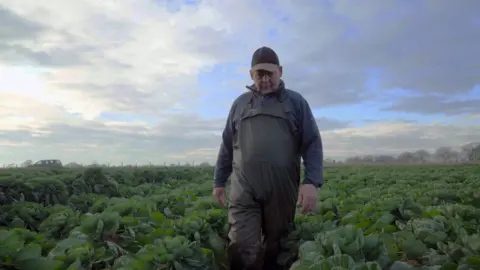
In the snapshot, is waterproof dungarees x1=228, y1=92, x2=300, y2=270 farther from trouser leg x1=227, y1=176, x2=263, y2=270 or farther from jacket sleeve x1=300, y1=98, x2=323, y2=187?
jacket sleeve x1=300, y1=98, x2=323, y2=187

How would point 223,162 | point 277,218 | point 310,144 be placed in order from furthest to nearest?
1. point 223,162
2. point 310,144
3. point 277,218

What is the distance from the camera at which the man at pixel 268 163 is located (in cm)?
429

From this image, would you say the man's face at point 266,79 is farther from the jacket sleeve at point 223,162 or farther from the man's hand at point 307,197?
the man's hand at point 307,197

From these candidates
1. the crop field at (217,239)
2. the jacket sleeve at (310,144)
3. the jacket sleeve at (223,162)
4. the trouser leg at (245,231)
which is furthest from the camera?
the jacket sleeve at (223,162)

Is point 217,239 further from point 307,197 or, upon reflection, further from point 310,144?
point 310,144

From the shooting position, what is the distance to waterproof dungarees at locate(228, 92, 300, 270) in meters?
4.27

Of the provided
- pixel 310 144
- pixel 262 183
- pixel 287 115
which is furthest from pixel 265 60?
pixel 262 183

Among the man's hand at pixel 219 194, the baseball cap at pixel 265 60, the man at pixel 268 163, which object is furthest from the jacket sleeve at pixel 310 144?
the man's hand at pixel 219 194

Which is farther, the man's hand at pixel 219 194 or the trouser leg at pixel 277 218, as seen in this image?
the man's hand at pixel 219 194

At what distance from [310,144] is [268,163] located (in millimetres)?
564

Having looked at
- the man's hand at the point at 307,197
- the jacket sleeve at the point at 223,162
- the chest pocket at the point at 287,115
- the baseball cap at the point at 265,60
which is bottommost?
the man's hand at the point at 307,197

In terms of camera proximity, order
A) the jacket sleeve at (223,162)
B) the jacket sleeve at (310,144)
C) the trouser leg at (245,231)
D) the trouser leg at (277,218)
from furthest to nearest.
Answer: the jacket sleeve at (223,162) → the jacket sleeve at (310,144) → the trouser leg at (277,218) → the trouser leg at (245,231)

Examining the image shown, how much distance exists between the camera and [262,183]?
168 inches

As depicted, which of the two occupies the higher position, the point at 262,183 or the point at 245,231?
the point at 262,183
